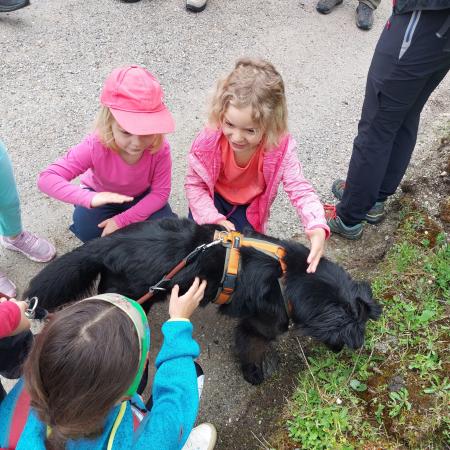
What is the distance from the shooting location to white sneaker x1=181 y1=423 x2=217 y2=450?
1.94 meters

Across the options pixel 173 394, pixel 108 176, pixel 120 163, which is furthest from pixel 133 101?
pixel 173 394

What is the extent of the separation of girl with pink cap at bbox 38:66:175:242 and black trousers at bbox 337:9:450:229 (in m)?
1.14

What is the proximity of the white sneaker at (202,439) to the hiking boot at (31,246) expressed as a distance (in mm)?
1394

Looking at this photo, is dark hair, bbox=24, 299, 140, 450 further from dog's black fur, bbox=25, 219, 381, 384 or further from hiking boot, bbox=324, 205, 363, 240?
hiking boot, bbox=324, 205, 363, 240

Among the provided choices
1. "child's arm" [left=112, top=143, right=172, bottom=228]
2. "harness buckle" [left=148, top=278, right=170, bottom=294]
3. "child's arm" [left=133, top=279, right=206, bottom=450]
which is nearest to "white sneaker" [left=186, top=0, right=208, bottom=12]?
"child's arm" [left=112, top=143, right=172, bottom=228]

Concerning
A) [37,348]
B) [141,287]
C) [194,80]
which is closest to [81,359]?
[37,348]

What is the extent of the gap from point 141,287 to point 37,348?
83 centimetres

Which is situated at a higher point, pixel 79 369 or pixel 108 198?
pixel 79 369

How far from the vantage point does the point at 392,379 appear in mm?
2141

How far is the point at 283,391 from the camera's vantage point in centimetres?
Result: 236

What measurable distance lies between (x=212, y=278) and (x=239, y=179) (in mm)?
775

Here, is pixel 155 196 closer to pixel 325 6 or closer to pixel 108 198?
pixel 108 198

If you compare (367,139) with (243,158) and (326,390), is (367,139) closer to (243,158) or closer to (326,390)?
(243,158)

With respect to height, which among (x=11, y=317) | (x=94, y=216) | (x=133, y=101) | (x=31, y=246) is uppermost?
(x=133, y=101)
